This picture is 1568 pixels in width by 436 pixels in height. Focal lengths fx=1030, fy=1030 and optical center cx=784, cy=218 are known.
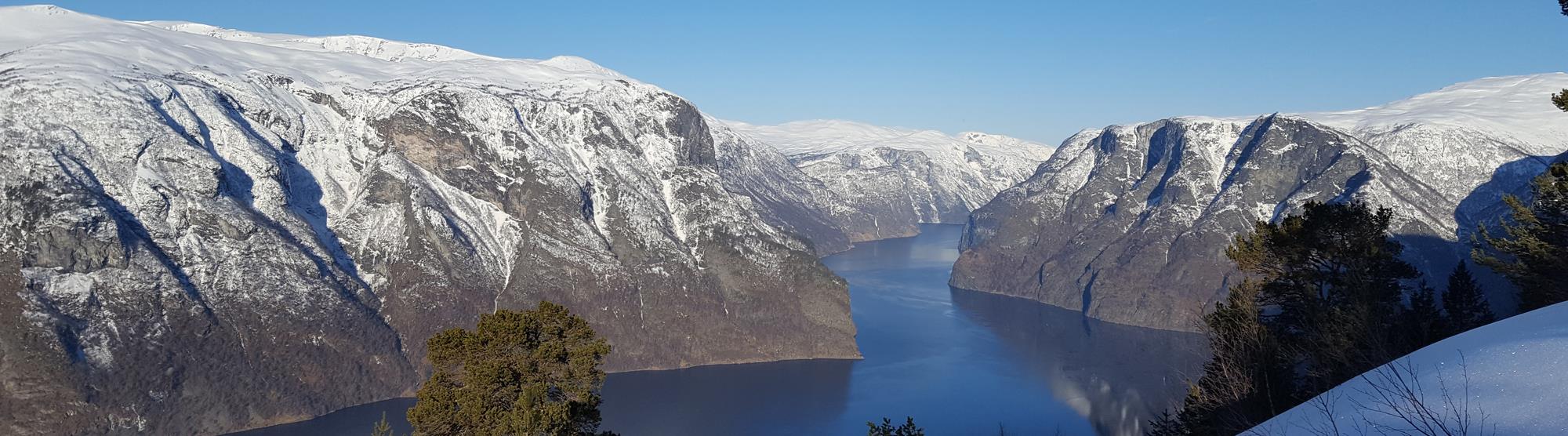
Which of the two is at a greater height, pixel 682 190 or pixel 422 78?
pixel 422 78

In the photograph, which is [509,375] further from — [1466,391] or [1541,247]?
[1541,247]

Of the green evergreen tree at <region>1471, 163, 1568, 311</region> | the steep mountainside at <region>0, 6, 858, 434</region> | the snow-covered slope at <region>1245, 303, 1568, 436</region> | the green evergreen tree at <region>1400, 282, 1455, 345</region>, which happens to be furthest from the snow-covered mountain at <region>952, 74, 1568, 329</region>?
the snow-covered slope at <region>1245, 303, 1568, 436</region>

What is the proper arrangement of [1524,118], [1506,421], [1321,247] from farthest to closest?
[1524,118], [1321,247], [1506,421]

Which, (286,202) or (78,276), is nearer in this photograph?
(78,276)

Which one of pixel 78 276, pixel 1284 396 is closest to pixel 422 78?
pixel 78 276

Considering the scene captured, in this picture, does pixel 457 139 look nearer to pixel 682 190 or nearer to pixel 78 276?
pixel 682 190

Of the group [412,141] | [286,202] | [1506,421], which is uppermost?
[412,141]
